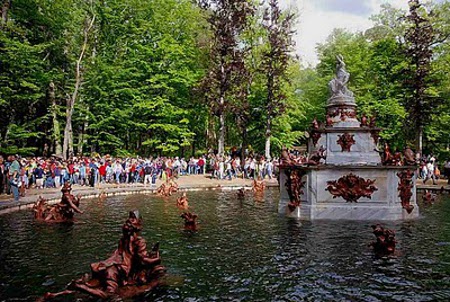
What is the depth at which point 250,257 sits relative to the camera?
985 centimetres

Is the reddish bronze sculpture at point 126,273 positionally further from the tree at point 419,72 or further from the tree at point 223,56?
the tree at point 419,72

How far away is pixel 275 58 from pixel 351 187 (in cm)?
2700

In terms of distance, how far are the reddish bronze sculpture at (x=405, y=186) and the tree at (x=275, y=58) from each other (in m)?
23.9

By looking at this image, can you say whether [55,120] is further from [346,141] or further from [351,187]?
[351,187]

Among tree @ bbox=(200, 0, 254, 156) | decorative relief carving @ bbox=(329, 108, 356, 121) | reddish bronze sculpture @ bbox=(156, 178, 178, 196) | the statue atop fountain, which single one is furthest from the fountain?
tree @ bbox=(200, 0, 254, 156)

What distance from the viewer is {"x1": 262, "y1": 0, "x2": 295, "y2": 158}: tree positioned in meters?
39.6

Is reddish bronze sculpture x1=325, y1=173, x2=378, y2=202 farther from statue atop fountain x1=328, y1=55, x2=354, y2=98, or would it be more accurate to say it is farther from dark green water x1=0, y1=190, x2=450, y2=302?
statue atop fountain x1=328, y1=55, x2=354, y2=98

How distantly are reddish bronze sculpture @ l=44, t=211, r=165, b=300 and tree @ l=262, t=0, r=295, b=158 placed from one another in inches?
1261

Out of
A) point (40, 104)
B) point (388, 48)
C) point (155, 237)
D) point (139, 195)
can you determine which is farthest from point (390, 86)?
point (155, 237)

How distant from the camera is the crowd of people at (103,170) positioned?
21188mm

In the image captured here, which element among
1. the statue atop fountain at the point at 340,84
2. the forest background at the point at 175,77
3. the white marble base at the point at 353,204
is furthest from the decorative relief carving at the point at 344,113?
the forest background at the point at 175,77

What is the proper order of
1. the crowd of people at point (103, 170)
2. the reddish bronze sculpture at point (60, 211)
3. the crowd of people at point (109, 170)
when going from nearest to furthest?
the reddish bronze sculpture at point (60, 211) < the crowd of people at point (103, 170) < the crowd of people at point (109, 170)

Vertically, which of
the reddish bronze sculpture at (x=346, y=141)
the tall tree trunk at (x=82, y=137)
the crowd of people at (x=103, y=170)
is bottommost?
the crowd of people at (x=103, y=170)

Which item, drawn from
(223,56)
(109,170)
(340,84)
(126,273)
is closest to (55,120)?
(109,170)
